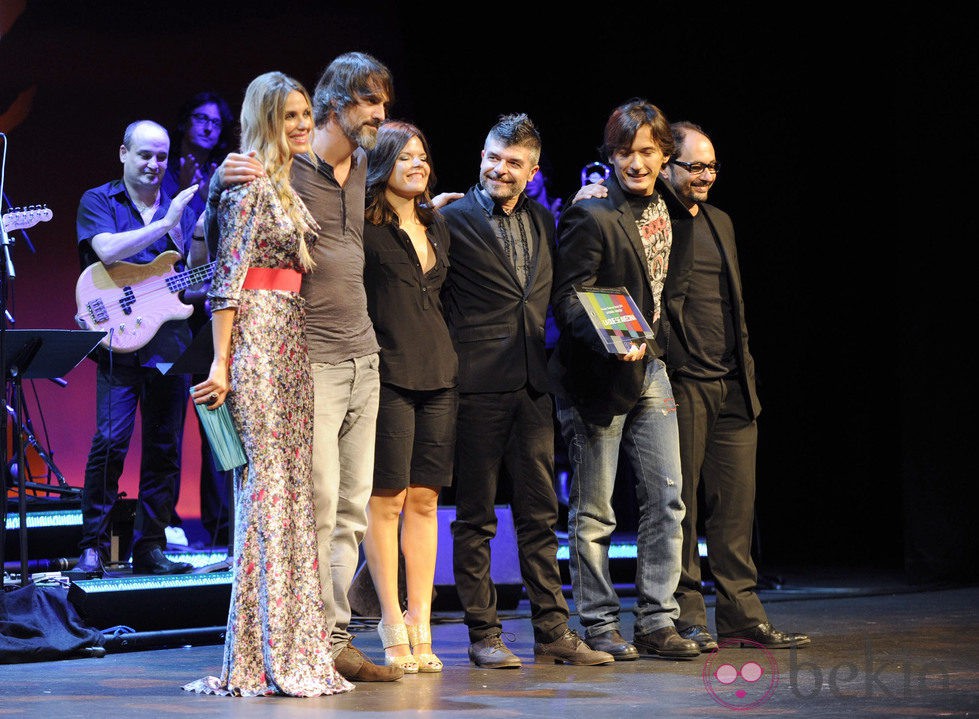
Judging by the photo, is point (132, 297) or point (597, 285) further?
point (132, 297)

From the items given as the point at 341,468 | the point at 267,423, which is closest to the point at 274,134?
the point at 267,423

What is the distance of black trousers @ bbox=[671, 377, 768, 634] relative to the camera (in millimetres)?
4633

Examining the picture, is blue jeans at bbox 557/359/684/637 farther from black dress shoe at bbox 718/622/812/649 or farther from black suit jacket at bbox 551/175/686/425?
black dress shoe at bbox 718/622/812/649

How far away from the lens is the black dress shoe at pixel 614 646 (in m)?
4.36

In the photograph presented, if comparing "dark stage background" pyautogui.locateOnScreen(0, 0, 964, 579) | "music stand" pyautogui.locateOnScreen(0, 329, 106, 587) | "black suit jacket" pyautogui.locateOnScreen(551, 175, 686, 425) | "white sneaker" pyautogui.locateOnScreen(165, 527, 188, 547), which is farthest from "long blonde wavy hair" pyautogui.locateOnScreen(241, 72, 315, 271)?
"dark stage background" pyautogui.locateOnScreen(0, 0, 964, 579)

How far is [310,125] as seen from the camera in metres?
3.83

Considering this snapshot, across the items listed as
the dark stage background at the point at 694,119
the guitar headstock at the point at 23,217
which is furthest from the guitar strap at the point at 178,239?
the dark stage background at the point at 694,119

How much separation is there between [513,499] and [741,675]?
91cm

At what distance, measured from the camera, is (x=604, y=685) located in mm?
3867

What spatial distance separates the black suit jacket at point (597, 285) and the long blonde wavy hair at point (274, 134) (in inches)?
40.7

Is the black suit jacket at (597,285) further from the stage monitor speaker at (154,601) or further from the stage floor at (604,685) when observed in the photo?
the stage monitor speaker at (154,601)

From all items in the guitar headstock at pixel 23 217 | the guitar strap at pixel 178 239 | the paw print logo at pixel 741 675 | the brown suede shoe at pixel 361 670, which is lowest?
the paw print logo at pixel 741 675

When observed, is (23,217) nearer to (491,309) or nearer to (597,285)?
(491,309)

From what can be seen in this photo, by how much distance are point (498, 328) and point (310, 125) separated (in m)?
0.93
